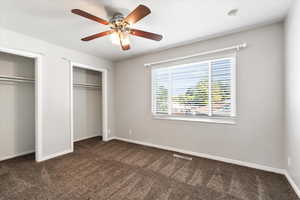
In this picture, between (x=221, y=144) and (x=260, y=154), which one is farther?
(x=221, y=144)

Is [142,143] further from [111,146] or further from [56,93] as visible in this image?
[56,93]

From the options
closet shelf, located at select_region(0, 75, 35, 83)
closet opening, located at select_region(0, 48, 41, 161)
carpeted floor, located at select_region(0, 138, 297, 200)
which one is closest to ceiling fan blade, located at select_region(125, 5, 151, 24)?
carpeted floor, located at select_region(0, 138, 297, 200)

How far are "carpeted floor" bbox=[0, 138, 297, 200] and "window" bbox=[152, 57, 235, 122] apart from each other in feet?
3.32

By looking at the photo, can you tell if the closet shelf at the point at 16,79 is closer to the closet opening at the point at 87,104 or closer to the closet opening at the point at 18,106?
the closet opening at the point at 18,106

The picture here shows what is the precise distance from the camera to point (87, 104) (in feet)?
14.6

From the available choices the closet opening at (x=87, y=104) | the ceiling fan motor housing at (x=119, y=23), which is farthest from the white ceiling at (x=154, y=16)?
the closet opening at (x=87, y=104)

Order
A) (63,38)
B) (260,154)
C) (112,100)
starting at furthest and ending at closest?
(112,100), (63,38), (260,154)

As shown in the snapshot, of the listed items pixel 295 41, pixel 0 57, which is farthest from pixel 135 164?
pixel 0 57

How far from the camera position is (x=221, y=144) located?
2.67 m

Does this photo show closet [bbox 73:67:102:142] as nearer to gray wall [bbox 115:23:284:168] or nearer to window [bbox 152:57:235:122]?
window [bbox 152:57:235:122]

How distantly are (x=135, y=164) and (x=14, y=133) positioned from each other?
9.13 feet

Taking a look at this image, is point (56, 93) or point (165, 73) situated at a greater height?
point (165, 73)

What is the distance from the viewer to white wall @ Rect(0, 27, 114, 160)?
273 cm

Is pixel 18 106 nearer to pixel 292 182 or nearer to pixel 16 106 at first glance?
pixel 16 106
